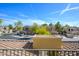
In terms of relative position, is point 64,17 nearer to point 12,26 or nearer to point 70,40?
point 70,40

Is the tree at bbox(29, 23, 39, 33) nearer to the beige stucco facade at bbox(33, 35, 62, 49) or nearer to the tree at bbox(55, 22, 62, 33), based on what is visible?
the beige stucco facade at bbox(33, 35, 62, 49)

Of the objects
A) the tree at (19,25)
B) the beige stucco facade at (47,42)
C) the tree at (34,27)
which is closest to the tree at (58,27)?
the beige stucco facade at (47,42)

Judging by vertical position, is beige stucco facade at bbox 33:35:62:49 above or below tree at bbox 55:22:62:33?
below

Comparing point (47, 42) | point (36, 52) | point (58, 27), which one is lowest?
point (36, 52)

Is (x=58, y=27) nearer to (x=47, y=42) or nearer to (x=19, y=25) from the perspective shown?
(x=47, y=42)

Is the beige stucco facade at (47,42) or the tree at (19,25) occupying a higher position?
the tree at (19,25)

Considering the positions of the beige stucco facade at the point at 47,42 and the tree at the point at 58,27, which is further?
the tree at the point at 58,27

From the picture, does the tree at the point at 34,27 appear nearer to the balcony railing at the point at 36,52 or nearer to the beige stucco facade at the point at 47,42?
the beige stucco facade at the point at 47,42

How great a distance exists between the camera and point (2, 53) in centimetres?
329

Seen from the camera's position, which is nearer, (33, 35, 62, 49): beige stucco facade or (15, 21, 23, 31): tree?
(33, 35, 62, 49): beige stucco facade

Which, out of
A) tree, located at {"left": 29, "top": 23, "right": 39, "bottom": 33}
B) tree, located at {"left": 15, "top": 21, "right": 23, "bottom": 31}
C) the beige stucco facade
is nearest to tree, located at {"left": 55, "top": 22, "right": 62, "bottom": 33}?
the beige stucco facade

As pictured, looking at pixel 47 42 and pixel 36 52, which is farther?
pixel 36 52

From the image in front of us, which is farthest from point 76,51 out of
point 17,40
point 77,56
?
point 17,40

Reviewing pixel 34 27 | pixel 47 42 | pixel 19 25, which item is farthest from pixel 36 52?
pixel 19 25
